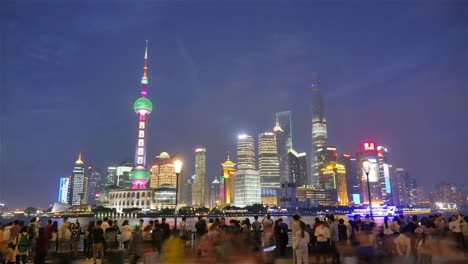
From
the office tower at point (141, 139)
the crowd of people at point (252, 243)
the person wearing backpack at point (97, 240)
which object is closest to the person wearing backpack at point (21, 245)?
the crowd of people at point (252, 243)

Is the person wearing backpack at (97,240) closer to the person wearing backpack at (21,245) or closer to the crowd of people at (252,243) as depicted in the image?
the crowd of people at (252,243)

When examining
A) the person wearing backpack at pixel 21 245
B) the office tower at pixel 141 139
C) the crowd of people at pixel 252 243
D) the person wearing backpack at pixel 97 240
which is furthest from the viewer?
the office tower at pixel 141 139

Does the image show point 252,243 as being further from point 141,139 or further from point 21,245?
point 141,139

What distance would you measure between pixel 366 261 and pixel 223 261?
4976 mm

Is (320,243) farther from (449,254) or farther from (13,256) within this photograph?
(13,256)

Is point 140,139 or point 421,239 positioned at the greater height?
point 140,139

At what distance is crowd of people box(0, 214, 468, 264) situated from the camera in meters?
8.46

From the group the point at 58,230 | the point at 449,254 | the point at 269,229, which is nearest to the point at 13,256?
the point at 58,230

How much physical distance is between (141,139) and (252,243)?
181 metres

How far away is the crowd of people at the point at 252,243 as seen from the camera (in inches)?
333

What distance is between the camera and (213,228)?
1310 centimetres

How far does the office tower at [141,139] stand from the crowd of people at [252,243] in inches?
6792

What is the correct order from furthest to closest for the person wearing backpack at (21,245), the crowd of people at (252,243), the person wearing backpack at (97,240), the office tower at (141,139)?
1. the office tower at (141,139)
2. the person wearing backpack at (97,240)
3. the person wearing backpack at (21,245)
4. the crowd of people at (252,243)

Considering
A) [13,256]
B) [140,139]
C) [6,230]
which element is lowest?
[13,256]
